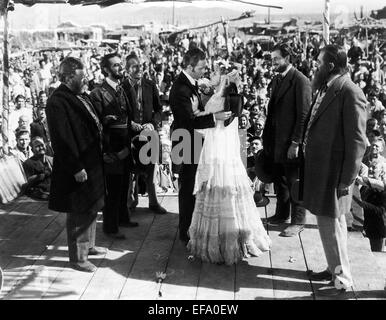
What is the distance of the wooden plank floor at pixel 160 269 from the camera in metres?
3.79

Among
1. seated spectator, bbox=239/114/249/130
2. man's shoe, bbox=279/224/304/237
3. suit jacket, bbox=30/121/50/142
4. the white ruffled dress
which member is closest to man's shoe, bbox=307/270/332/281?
the white ruffled dress

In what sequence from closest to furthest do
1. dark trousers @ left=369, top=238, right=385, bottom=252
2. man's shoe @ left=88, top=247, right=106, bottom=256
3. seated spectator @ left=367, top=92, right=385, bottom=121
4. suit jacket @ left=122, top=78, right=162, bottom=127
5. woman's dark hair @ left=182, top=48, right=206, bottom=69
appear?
woman's dark hair @ left=182, top=48, right=206, bottom=69, man's shoe @ left=88, top=247, right=106, bottom=256, suit jacket @ left=122, top=78, right=162, bottom=127, dark trousers @ left=369, top=238, right=385, bottom=252, seated spectator @ left=367, top=92, right=385, bottom=121

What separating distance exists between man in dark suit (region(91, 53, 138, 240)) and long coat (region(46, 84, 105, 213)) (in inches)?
23.3

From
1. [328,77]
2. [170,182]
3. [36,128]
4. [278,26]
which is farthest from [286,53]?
[278,26]

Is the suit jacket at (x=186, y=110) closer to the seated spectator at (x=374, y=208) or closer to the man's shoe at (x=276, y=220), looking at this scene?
the man's shoe at (x=276, y=220)

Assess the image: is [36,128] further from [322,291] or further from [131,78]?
[322,291]

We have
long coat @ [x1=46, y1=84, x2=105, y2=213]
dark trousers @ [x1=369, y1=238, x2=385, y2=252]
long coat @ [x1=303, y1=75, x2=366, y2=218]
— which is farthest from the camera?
dark trousers @ [x1=369, y1=238, x2=385, y2=252]

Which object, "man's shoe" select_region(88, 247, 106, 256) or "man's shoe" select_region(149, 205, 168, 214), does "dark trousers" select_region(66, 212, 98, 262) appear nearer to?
"man's shoe" select_region(88, 247, 106, 256)

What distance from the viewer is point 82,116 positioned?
409 centimetres

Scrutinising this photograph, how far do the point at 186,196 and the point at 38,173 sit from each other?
2.71 meters

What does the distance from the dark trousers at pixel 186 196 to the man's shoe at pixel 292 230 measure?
901 millimetres

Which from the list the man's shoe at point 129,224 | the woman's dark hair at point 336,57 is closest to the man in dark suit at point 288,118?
the woman's dark hair at point 336,57

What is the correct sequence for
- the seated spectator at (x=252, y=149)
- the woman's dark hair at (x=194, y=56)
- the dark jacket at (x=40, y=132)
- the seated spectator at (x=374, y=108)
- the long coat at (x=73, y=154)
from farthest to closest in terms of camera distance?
the seated spectator at (x=374, y=108)
the dark jacket at (x=40, y=132)
the seated spectator at (x=252, y=149)
the woman's dark hair at (x=194, y=56)
the long coat at (x=73, y=154)

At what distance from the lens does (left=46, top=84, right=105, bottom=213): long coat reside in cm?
398
